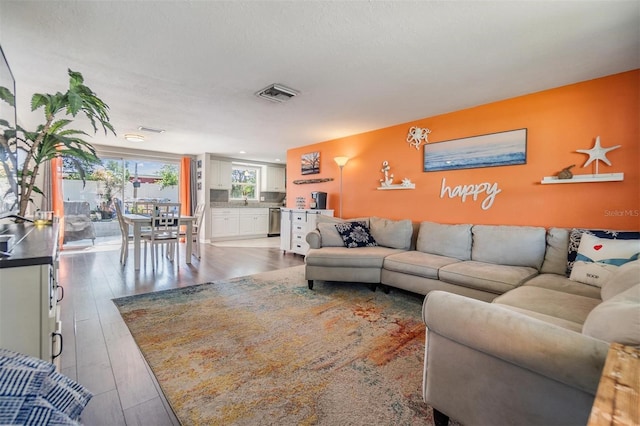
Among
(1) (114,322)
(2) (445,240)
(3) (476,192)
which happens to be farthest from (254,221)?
(3) (476,192)

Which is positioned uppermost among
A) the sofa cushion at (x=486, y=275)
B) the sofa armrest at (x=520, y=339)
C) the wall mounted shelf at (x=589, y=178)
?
the wall mounted shelf at (x=589, y=178)

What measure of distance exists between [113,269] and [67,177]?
305 centimetres

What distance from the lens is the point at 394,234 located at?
358 cm

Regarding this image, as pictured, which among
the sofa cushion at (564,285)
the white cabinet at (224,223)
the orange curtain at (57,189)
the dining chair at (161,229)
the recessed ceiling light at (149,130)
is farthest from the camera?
the white cabinet at (224,223)

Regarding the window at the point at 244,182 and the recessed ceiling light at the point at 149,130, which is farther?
the window at the point at 244,182

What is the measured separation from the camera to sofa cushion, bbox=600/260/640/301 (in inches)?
49.8

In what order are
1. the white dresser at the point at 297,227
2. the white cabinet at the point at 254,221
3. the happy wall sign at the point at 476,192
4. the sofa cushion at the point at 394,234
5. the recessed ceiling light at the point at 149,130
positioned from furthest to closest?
the white cabinet at the point at 254,221 < the white dresser at the point at 297,227 < the recessed ceiling light at the point at 149,130 < the sofa cushion at the point at 394,234 < the happy wall sign at the point at 476,192

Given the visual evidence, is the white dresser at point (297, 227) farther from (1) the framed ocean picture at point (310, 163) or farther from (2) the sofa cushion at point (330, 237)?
(2) the sofa cushion at point (330, 237)

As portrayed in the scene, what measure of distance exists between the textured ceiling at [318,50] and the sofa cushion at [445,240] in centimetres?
142

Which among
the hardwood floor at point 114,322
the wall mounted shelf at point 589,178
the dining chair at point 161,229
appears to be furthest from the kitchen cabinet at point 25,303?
Answer: the wall mounted shelf at point 589,178

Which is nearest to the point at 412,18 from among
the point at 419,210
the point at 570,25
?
the point at 570,25

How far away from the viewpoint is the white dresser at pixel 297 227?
4.88 meters

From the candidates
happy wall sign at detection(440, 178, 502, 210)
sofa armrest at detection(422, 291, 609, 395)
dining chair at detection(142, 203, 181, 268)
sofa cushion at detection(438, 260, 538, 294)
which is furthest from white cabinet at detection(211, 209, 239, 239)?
sofa armrest at detection(422, 291, 609, 395)

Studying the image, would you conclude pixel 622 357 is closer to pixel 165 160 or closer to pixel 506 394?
pixel 506 394
